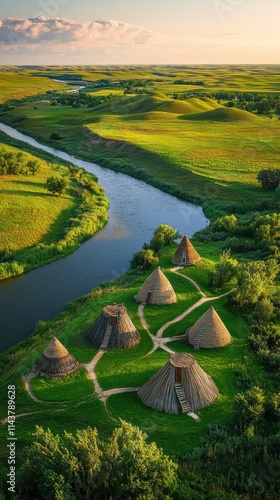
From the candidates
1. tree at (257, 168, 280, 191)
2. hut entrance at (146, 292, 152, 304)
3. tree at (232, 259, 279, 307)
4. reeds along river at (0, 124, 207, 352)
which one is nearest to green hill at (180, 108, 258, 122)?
reeds along river at (0, 124, 207, 352)

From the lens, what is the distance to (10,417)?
26.6 metres

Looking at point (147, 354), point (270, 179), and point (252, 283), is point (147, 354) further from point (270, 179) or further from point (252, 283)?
point (270, 179)

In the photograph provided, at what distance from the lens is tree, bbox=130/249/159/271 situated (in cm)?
4862

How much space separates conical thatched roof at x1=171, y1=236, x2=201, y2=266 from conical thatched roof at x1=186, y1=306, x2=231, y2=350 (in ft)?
49.2

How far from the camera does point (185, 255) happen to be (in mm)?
48125

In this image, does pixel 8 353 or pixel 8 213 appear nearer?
pixel 8 353

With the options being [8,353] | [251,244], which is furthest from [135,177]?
[8,353]

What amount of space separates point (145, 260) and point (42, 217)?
787 inches

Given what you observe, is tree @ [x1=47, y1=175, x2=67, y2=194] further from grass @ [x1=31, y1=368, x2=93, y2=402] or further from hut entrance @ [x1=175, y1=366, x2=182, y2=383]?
hut entrance @ [x1=175, y1=366, x2=182, y2=383]

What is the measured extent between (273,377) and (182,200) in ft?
169

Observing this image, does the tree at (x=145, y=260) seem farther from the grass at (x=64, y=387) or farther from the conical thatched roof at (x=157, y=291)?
the grass at (x=64, y=387)

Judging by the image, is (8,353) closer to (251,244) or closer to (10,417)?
(10,417)

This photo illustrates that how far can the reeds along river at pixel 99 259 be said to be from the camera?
4128 centimetres

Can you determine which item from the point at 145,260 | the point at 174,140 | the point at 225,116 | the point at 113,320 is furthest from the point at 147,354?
the point at 225,116
